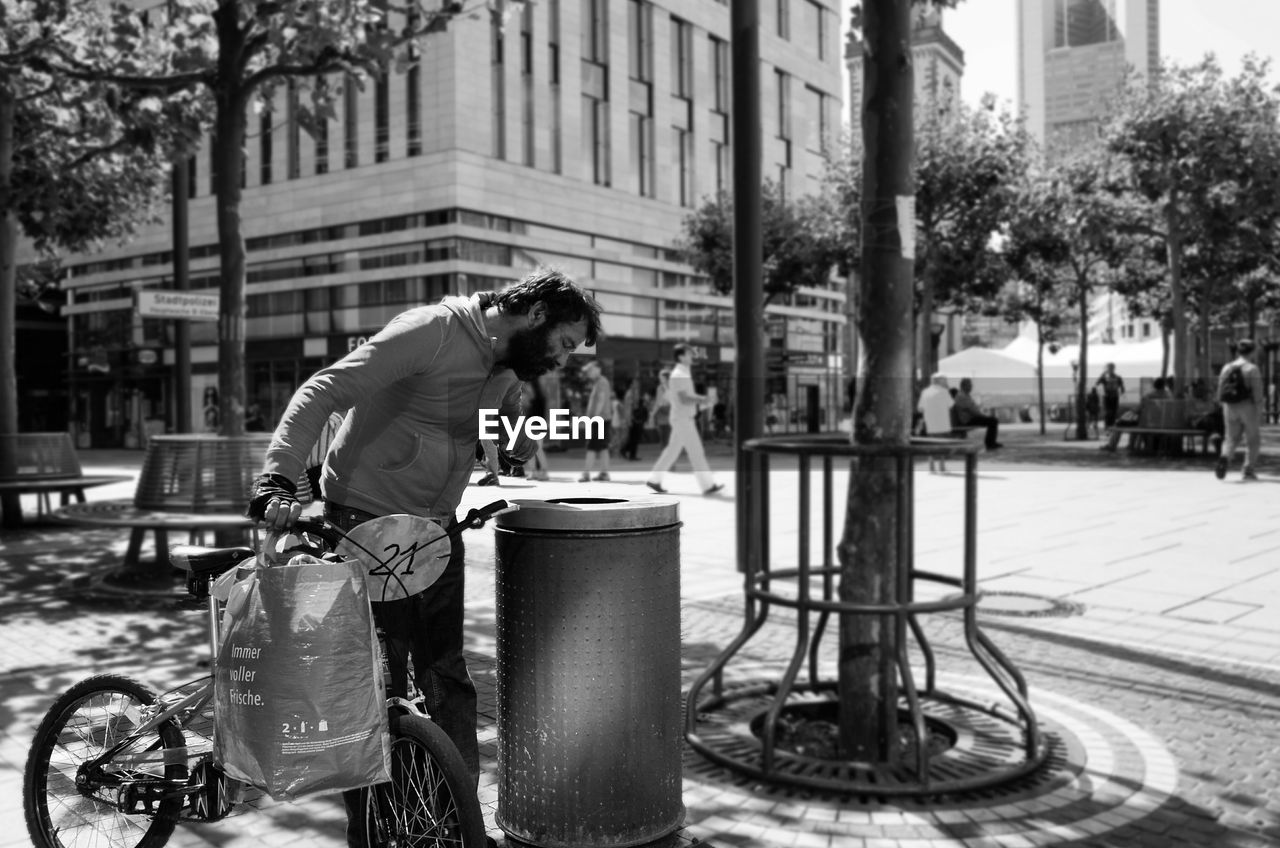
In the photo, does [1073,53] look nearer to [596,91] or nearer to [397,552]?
[596,91]

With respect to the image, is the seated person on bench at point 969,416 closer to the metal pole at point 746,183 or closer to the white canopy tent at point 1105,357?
the white canopy tent at point 1105,357

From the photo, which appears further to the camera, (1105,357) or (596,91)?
(1105,357)

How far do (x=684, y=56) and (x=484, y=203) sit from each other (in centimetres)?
1090

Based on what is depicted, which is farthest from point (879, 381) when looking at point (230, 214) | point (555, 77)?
point (555, 77)

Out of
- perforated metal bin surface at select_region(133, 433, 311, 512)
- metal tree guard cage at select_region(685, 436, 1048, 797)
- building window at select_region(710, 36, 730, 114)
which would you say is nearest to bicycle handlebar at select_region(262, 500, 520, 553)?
metal tree guard cage at select_region(685, 436, 1048, 797)

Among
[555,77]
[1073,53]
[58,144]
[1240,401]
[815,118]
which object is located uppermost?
[1073,53]

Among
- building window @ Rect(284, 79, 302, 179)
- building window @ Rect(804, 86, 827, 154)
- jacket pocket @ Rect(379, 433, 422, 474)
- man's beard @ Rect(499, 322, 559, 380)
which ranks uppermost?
building window @ Rect(804, 86, 827, 154)

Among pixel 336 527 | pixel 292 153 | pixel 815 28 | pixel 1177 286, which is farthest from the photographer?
pixel 815 28

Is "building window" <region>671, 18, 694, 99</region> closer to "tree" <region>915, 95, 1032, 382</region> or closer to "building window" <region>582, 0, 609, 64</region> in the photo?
"building window" <region>582, 0, 609, 64</region>

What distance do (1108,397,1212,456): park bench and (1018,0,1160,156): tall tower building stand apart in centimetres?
841

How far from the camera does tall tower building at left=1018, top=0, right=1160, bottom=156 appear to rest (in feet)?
121

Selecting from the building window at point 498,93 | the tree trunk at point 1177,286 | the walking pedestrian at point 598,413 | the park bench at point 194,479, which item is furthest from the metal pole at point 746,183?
the building window at point 498,93

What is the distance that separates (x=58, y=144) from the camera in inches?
596

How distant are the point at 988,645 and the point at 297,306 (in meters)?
31.0
